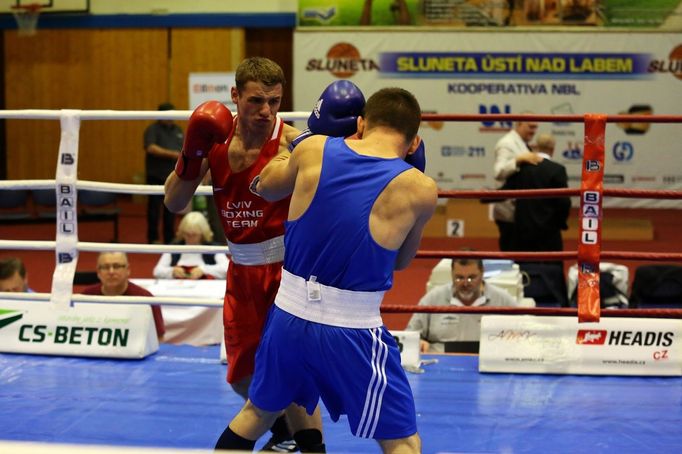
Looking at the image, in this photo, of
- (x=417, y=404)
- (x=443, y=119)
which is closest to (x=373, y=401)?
(x=417, y=404)

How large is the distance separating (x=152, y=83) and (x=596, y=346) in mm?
10748

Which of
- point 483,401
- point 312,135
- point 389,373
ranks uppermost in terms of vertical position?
point 312,135

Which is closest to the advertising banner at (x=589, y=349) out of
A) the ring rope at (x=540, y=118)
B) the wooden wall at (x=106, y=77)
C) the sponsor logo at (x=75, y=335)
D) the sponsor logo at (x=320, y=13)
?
the ring rope at (x=540, y=118)

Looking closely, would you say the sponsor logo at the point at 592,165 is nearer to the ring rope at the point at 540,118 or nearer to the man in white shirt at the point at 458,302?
the ring rope at the point at 540,118

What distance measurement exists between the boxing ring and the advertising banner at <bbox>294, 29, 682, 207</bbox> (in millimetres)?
8221

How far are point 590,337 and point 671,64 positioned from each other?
9319 mm

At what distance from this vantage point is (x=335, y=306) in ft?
8.36

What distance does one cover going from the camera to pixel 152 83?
13.9 m

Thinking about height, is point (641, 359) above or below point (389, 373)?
below

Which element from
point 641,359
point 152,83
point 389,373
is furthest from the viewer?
point 152,83

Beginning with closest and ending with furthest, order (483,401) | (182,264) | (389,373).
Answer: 1. (389,373)
2. (483,401)
3. (182,264)

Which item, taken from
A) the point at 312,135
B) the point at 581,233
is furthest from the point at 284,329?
the point at 581,233

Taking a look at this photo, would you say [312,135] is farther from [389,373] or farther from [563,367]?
[563,367]

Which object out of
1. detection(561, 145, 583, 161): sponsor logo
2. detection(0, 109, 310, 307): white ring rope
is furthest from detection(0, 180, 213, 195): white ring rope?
detection(561, 145, 583, 161): sponsor logo
